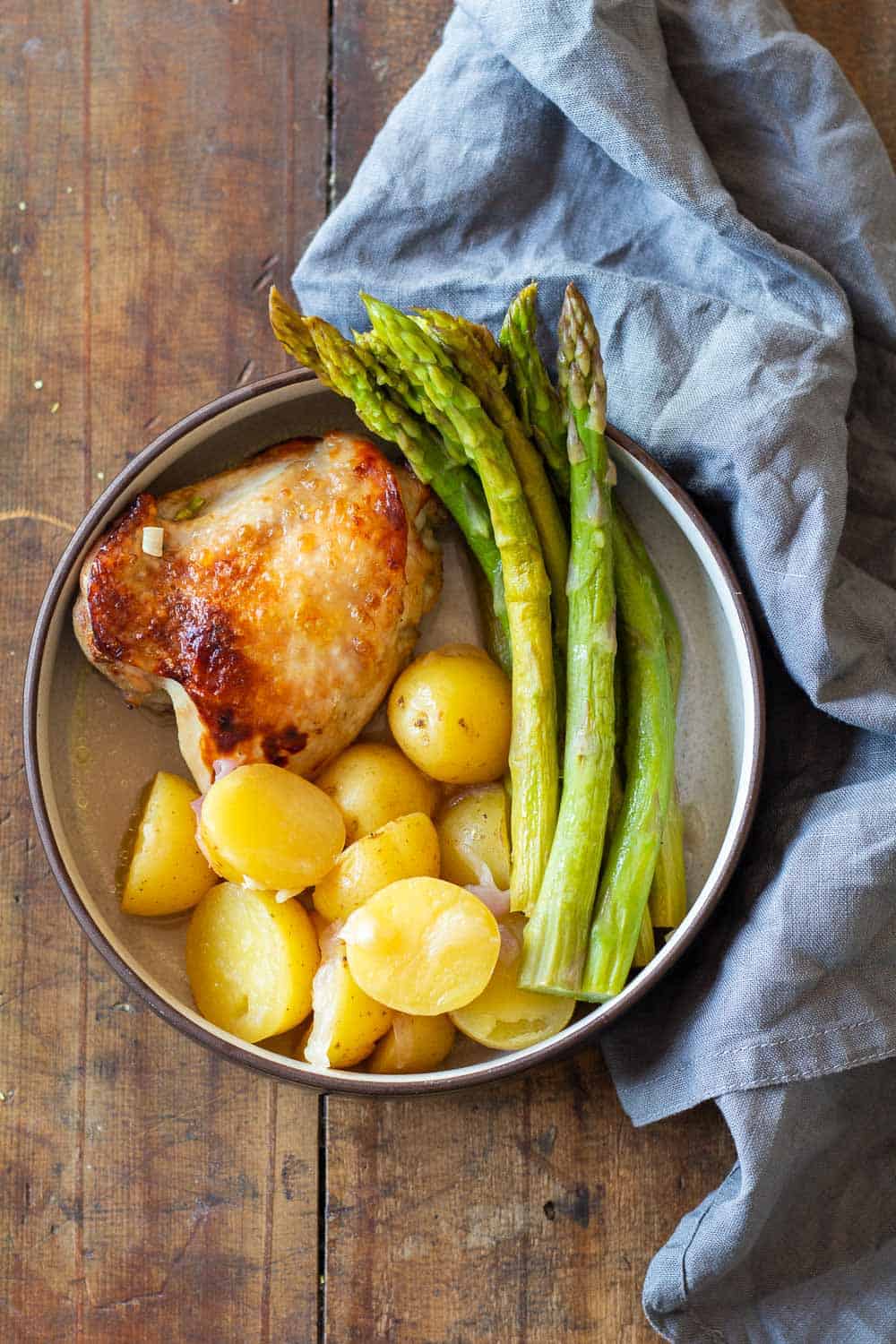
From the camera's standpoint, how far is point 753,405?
201cm

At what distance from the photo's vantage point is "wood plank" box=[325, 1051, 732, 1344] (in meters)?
2.16

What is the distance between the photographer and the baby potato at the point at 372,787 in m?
2.08

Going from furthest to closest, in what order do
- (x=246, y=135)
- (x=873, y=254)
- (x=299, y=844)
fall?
(x=246, y=135)
(x=873, y=254)
(x=299, y=844)

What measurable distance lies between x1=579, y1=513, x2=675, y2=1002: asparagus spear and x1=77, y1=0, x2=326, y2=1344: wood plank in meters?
0.64

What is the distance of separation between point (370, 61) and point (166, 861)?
60.7 inches

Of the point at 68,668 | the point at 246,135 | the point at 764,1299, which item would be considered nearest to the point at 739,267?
the point at 246,135

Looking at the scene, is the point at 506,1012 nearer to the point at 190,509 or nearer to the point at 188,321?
the point at 190,509

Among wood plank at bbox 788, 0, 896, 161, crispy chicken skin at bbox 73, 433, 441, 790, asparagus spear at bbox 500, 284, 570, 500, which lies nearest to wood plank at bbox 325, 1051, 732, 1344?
crispy chicken skin at bbox 73, 433, 441, 790

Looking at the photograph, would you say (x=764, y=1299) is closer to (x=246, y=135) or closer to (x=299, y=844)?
(x=299, y=844)

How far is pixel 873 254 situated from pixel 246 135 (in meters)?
1.17

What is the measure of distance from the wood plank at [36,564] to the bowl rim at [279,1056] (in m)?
0.26

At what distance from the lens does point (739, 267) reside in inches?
82.6

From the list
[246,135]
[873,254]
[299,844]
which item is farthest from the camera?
[246,135]

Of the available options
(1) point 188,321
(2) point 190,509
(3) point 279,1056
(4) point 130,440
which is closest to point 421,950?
(3) point 279,1056
